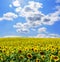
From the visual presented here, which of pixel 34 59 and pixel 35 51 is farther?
pixel 35 51

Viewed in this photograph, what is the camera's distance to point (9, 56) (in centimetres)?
1112

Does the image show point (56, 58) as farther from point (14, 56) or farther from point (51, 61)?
point (14, 56)

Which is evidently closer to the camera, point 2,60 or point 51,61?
point 51,61

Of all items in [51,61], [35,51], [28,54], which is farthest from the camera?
[35,51]

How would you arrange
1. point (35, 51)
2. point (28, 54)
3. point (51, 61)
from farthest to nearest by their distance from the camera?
1. point (35, 51)
2. point (28, 54)
3. point (51, 61)

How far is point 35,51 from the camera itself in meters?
11.7

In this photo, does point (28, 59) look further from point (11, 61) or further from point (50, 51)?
point (50, 51)

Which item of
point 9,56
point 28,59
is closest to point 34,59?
point 28,59

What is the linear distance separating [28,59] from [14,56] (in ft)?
2.26

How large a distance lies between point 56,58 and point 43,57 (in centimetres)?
50

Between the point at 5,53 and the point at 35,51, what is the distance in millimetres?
1157

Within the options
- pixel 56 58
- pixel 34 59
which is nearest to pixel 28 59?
pixel 34 59

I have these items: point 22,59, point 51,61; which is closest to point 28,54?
point 22,59

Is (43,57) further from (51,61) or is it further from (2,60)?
(2,60)
